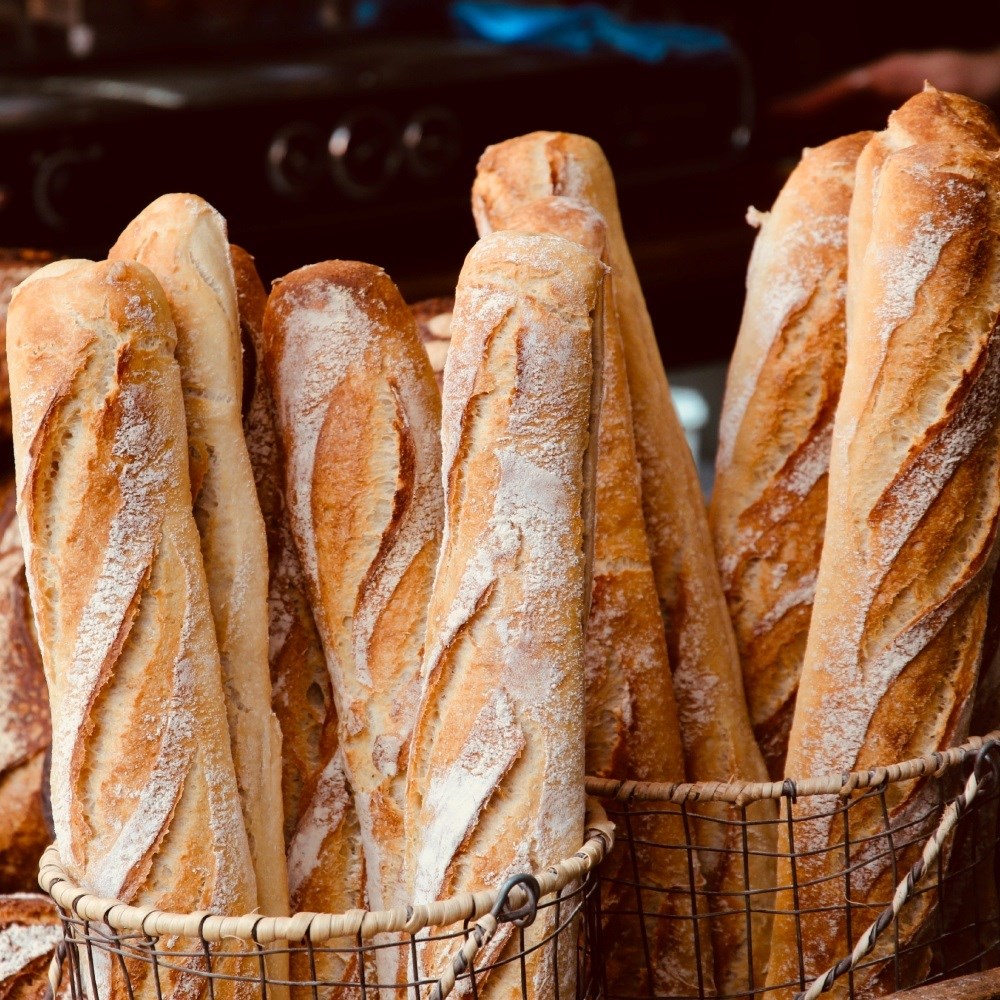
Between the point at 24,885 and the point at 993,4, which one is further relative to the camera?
the point at 993,4

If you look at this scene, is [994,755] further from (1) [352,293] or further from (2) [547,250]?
(1) [352,293]

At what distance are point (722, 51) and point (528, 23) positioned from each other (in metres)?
0.45

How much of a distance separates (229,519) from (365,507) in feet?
0.35

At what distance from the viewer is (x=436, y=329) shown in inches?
53.1

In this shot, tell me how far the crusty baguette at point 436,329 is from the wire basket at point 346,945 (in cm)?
53

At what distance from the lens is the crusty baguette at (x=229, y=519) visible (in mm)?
957

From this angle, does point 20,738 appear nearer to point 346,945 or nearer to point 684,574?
point 346,945

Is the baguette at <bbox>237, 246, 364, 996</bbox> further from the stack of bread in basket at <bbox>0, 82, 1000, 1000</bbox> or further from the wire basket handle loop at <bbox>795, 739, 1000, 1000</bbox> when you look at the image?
the wire basket handle loop at <bbox>795, 739, 1000, 1000</bbox>

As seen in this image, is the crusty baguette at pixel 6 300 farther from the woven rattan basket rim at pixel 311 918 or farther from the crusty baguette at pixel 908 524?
the crusty baguette at pixel 908 524

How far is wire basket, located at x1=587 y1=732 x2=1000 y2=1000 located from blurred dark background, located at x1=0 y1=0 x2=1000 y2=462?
5.89 ft

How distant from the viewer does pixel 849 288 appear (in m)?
1.11

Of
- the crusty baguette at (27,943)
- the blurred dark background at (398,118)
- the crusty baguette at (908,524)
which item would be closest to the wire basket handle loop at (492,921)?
the crusty baguette at (908,524)

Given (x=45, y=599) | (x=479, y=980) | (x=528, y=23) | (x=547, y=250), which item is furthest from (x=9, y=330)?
(x=528, y=23)

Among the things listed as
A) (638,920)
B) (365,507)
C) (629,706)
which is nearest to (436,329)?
(365,507)
